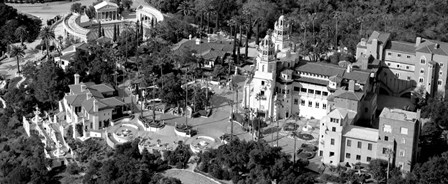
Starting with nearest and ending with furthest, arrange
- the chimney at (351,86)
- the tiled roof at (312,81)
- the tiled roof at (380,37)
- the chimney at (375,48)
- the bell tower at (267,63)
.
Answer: the chimney at (351,86) < the bell tower at (267,63) < the tiled roof at (312,81) < the chimney at (375,48) < the tiled roof at (380,37)

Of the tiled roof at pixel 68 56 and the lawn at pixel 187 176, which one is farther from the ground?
the tiled roof at pixel 68 56

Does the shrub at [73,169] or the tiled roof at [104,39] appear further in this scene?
the tiled roof at [104,39]

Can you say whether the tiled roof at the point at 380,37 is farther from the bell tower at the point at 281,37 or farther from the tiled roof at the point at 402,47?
the bell tower at the point at 281,37

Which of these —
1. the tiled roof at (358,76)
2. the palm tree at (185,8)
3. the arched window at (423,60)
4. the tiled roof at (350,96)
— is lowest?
the tiled roof at (350,96)

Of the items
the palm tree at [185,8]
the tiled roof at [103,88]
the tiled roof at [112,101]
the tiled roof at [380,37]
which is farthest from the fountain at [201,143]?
the palm tree at [185,8]

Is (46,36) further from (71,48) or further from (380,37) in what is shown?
(380,37)

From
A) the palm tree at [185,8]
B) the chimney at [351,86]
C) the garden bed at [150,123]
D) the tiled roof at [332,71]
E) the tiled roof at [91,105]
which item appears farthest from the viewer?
the palm tree at [185,8]

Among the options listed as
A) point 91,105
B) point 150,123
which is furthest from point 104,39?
point 150,123

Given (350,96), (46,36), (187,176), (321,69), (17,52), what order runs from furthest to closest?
1. (46,36)
2. (17,52)
3. (321,69)
4. (350,96)
5. (187,176)

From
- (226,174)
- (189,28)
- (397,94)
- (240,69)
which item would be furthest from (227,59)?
(226,174)
